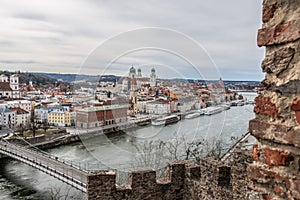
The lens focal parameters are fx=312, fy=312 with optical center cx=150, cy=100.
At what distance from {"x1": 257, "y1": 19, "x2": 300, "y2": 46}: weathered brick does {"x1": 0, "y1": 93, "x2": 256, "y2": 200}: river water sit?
39.8ft

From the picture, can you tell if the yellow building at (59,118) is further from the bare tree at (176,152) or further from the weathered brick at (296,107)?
the weathered brick at (296,107)

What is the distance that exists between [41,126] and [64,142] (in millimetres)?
8128

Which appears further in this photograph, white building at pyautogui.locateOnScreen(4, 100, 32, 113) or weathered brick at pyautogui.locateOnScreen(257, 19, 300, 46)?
white building at pyautogui.locateOnScreen(4, 100, 32, 113)

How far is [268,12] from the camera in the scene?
49.8 inches

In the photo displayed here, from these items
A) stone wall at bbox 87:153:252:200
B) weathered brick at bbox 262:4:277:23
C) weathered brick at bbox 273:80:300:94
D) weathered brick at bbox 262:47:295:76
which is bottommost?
stone wall at bbox 87:153:252:200

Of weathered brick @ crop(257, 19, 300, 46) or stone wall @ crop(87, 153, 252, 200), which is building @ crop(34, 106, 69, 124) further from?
weathered brick @ crop(257, 19, 300, 46)

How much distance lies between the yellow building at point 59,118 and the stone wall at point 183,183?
1191 inches

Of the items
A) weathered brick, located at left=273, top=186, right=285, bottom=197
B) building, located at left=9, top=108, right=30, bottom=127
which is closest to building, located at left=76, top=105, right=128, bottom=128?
building, located at left=9, top=108, right=30, bottom=127

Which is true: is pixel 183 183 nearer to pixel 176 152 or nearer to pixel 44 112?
pixel 176 152

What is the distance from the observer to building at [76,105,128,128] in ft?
65.4

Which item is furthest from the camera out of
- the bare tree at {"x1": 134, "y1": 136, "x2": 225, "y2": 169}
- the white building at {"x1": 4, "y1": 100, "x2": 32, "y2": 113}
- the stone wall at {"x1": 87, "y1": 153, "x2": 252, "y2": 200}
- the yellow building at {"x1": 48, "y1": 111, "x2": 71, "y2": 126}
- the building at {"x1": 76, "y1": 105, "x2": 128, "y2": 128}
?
the white building at {"x1": 4, "y1": 100, "x2": 32, "y2": 113}

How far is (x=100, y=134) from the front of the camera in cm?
2419

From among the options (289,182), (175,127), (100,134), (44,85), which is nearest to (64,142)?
(100,134)

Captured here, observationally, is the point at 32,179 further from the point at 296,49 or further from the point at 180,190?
the point at 296,49
